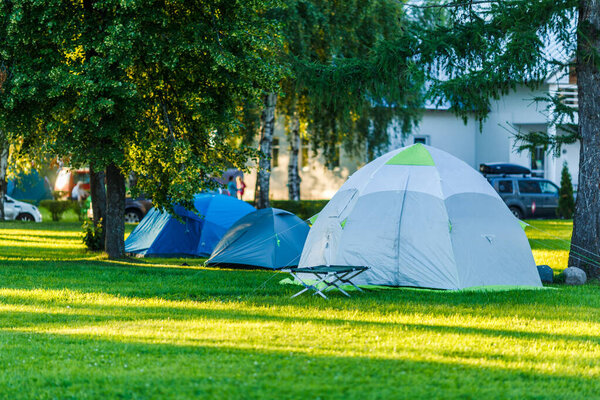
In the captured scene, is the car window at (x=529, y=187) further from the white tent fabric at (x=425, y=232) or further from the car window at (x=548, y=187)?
the white tent fabric at (x=425, y=232)

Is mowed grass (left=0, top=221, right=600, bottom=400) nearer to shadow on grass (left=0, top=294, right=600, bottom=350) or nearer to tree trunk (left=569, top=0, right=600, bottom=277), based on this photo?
shadow on grass (left=0, top=294, right=600, bottom=350)

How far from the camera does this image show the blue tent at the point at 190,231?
18.2 metres

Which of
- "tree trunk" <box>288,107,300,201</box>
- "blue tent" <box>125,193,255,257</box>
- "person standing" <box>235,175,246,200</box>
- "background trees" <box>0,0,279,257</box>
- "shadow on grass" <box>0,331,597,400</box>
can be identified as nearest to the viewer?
"shadow on grass" <box>0,331,597,400</box>

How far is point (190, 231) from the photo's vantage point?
1838cm

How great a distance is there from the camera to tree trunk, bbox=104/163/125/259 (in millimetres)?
16562

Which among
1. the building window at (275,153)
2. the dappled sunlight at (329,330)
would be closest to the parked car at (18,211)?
the building window at (275,153)

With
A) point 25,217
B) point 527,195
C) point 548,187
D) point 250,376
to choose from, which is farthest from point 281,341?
point 25,217

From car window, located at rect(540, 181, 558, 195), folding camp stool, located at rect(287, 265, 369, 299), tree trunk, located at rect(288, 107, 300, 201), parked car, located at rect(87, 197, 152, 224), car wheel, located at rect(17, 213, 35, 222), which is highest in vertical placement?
tree trunk, located at rect(288, 107, 300, 201)

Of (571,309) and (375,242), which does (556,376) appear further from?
(375,242)

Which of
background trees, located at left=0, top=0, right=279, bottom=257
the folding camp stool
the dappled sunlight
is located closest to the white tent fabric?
the folding camp stool

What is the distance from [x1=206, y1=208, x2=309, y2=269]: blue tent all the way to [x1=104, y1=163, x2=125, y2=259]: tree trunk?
85.6 inches

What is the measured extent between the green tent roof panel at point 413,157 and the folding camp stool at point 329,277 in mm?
2083

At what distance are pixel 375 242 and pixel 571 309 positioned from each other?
10.1ft

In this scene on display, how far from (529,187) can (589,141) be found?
18.7 m
